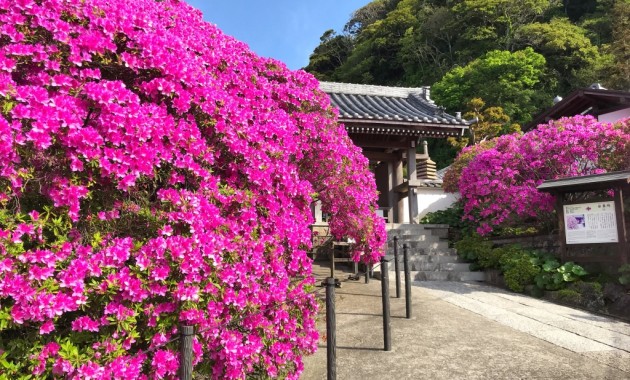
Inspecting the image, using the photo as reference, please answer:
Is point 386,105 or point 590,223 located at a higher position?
point 386,105

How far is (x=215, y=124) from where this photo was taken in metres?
2.79

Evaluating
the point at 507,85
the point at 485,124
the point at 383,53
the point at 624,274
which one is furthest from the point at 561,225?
the point at 383,53

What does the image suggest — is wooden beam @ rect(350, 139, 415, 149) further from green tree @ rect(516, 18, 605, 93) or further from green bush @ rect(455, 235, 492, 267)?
green tree @ rect(516, 18, 605, 93)

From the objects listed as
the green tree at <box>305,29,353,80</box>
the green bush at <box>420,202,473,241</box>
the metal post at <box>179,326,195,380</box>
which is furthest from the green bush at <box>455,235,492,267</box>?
the green tree at <box>305,29,353,80</box>

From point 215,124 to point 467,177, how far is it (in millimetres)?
6903

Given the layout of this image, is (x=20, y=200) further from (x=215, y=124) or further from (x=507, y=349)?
(x=507, y=349)

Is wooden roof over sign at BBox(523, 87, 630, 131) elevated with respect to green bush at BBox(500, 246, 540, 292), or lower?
elevated

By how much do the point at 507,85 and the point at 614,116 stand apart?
484 inches

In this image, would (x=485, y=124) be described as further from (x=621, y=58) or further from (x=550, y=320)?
(x=550, y=320)

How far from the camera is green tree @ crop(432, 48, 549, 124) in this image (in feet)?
81.3

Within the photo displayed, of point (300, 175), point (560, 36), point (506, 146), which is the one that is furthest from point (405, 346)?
point (560, 36)

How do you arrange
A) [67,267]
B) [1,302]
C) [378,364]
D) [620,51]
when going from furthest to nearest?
[620,51] < [378,364] < [67,267] < [1,302]

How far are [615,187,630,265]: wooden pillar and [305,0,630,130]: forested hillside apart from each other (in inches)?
652

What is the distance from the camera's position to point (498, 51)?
1061 inches
